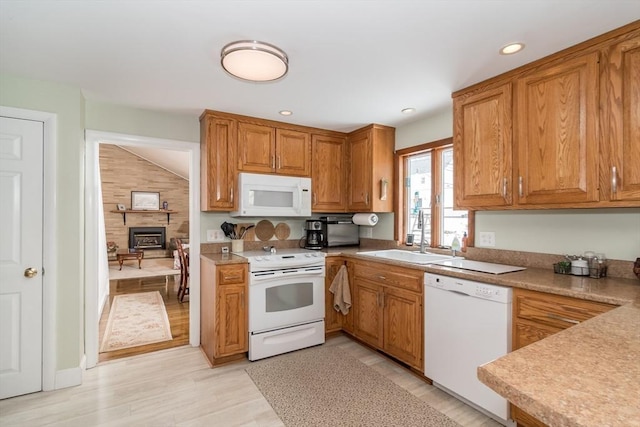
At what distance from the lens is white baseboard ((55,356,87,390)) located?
2.40m

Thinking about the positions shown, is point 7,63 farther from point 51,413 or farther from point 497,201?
point 497,201

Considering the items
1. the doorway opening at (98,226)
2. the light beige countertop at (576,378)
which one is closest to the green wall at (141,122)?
the doorway opening at (98,226)

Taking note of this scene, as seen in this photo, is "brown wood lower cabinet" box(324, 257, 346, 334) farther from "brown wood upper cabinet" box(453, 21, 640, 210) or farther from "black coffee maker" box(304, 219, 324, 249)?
"brown wood upper cabinet" box(453, 21, 640, 210)

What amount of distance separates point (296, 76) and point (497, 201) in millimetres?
1709

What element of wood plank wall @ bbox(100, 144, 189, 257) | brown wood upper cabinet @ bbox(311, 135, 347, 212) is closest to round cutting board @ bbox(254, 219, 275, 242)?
brown wood upper cabinet @ bbox(311, 135, 347, 212)

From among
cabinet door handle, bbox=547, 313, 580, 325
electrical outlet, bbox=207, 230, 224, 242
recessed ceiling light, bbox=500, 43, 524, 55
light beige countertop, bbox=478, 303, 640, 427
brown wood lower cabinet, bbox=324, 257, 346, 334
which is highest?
recessed ceiling light, bbox=500, 43, 524, 55

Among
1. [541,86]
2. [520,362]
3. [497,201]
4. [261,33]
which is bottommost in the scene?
[520,362]

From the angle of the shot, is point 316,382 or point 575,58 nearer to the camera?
point 575,58

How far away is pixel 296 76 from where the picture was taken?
2.26 metres

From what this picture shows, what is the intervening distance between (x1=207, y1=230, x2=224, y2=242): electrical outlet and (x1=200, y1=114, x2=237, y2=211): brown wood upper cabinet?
1.03 feet

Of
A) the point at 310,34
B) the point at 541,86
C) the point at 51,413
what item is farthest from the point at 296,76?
the point at 51,413

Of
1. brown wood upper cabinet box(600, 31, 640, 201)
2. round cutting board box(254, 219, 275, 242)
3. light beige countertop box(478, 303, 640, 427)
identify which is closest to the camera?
light beige countertop box(478, 303, 640, 427)

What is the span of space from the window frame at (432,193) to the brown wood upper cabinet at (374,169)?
90 millimetres

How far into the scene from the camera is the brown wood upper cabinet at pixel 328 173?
3646 mm
